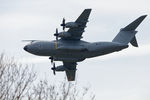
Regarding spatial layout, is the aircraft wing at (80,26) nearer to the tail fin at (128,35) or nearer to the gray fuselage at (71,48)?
the gray fuselage at (71,48)

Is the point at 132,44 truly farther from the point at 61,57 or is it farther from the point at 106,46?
the point at 61,57

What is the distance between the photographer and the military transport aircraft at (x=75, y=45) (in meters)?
44.6

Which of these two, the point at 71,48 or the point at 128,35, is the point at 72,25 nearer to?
the point at 71,48

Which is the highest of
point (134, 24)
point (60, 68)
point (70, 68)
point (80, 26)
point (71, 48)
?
point (80, 26)

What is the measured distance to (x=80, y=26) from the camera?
44688mm

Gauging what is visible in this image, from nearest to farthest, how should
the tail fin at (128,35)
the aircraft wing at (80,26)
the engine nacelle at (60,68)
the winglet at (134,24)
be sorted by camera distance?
the aircraft wing at (80,26), the winglet at (134,24), the tail fin at (128,35), the engine nacelle at (60,68)

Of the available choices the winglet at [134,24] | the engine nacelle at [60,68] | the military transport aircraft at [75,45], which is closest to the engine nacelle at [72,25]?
the military transport aircraft at [75,45]

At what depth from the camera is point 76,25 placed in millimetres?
44375

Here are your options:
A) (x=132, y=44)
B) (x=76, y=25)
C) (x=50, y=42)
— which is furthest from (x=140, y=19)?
(x=50, y=42)

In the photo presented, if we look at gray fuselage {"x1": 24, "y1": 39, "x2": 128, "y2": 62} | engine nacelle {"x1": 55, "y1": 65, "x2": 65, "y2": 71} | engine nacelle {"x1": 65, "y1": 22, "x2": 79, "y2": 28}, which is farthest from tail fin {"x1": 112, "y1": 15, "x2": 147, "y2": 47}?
engine nacelle {"x1": 55, "y1": 65, "x2": 65, "y2": 71}

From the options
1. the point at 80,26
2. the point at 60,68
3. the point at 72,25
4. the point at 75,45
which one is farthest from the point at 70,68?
the point at 72,25

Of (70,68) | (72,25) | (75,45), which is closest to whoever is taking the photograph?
(72,25)

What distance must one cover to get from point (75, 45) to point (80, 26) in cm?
266

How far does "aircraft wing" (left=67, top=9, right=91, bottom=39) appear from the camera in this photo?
43469 mm
